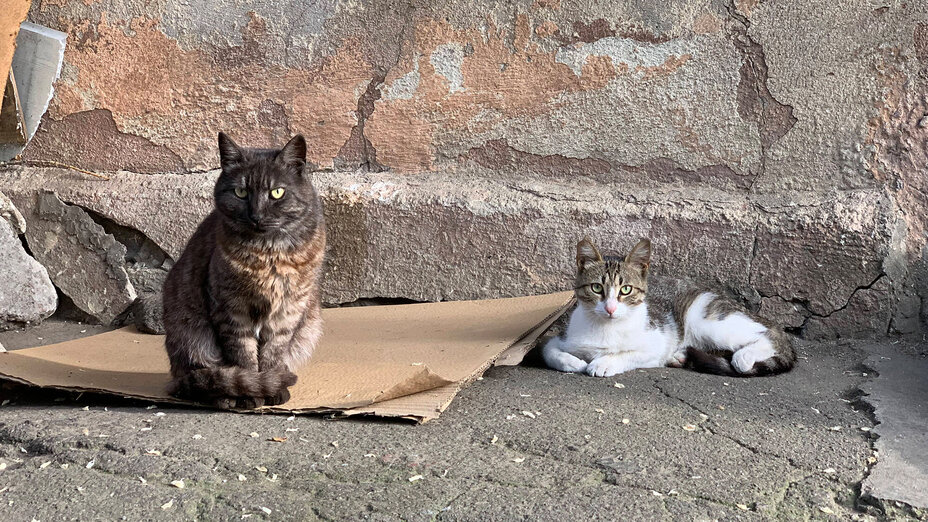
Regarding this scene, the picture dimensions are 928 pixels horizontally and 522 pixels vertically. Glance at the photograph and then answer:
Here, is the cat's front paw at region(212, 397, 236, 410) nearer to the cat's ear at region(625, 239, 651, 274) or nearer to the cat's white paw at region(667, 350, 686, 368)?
the cat's ear at region(625, 239, 651, 274)

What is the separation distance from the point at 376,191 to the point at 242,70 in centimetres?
98

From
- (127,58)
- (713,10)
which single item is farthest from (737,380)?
(127,58)

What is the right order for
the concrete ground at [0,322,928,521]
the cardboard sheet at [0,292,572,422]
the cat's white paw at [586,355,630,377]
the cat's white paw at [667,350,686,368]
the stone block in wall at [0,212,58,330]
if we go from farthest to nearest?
the stone block in wall at [0,212,58,330] < the cat's white paw at [667,350,686,368] < the cat's white paw at [586,355,630,377] < the cardboard sheet at [0,292,572,422] < the concrete ground at [0,322,928,521]

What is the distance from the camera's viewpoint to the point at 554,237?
4.14 meters

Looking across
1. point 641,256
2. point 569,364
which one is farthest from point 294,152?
point 641,256

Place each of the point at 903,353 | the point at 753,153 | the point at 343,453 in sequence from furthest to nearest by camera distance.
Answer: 1. the point at 753,153
2. the point at 903,353
3. the point at 343,453

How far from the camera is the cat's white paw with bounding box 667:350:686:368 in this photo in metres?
3.75

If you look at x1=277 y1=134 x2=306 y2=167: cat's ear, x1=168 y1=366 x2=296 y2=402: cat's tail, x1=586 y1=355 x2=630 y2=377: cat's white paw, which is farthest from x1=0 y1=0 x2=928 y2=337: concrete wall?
x1=168 y1=366 x2=296 y2=402: cat's tail

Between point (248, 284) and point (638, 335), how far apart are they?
1.68 m

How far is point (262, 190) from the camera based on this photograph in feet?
10.2

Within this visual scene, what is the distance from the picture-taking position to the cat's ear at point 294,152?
10.4 ft

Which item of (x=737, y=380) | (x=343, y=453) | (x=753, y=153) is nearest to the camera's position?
(x=343, y=453)

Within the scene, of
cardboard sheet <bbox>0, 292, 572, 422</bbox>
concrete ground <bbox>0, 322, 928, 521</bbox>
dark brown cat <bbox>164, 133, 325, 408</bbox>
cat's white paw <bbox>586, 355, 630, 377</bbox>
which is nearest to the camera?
concrete ground <bbox>0, 322, 928, 521</bbox>

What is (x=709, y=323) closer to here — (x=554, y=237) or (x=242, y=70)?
(x=554, y=237)
